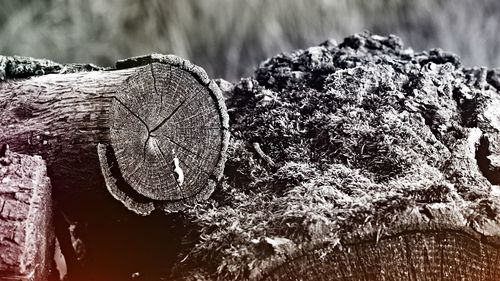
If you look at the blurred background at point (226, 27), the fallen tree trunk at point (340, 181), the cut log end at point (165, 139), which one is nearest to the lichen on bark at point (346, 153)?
the fallen tree trunk at point (340, 181)

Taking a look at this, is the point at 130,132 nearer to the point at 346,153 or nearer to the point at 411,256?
the point at 346,153

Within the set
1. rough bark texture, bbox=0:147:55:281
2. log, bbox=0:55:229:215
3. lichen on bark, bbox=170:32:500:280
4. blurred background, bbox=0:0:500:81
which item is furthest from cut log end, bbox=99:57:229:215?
blurred background, bbox=0:0:500:81

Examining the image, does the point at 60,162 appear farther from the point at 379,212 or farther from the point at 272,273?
the point at 379,212

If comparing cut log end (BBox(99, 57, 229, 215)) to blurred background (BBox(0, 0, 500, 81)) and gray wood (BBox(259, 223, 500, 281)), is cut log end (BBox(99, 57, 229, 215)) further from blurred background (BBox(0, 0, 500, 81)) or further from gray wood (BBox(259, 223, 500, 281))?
blurred background (BBox(0, 0, 500, 81))

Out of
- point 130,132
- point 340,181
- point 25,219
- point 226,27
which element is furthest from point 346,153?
point 226,27

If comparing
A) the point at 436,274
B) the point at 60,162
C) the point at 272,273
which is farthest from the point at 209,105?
the point at 436,274

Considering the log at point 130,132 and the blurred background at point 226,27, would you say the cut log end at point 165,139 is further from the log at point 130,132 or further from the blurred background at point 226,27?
the blurred background at point 226,27

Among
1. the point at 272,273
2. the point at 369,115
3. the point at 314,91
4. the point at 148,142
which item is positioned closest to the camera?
the point at 272,273
